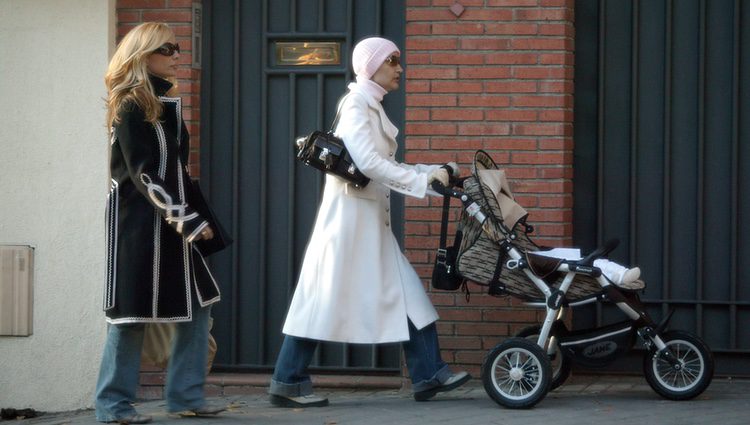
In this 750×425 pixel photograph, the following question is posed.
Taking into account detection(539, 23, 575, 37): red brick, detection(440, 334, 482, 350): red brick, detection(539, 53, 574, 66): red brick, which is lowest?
detection(440, 334, 482, 350): red brick

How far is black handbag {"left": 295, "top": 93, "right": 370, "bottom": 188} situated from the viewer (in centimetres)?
732

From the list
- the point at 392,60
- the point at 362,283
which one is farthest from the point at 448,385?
the point at 392,60

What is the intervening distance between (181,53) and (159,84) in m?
1.65

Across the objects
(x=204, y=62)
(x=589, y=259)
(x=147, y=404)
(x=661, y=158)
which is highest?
(x=204, y=62)

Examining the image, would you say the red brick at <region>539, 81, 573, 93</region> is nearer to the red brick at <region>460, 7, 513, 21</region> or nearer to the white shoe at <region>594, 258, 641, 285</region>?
the red brick at <region>460, 7, 513, 21</region>

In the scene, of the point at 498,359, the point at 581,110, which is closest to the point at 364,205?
the point at 498,359

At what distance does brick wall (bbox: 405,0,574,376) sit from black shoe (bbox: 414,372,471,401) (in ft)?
2.51

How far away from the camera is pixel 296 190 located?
346 inches

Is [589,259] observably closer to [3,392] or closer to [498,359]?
[498,359]

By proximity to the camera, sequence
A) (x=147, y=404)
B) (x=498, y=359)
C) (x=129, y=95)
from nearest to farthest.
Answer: (x=129, y=95) → (x=498, y=359) → (x=147, y=404)

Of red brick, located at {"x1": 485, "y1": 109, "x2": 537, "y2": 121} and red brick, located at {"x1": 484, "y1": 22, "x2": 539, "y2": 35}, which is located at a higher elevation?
red brick, located at {"x1": 484, "y1": 22, "x2": 539, "y2": 35}

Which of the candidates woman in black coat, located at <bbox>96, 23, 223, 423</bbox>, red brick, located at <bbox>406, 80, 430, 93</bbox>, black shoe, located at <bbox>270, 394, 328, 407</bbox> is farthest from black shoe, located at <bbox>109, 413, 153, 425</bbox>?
red brick, located at <bbox>406, 80, 430, 93</bbox>

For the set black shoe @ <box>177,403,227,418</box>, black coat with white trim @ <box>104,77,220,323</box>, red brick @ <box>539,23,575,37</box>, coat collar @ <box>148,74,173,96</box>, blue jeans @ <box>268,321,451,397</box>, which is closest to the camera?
black coat with white trim @ <box>104,77,220,323</box>

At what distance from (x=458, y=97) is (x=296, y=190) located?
1185 mm
